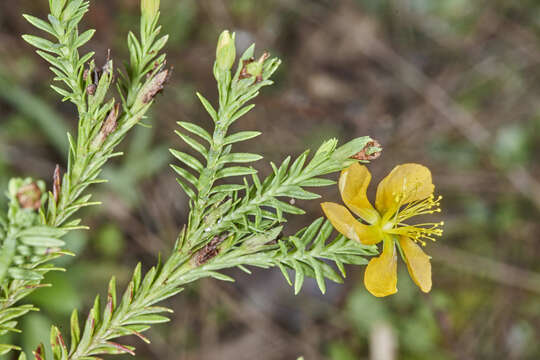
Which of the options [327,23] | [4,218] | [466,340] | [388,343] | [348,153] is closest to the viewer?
[4,218]

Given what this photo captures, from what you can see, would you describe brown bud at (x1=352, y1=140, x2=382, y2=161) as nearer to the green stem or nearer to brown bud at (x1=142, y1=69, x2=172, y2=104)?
brown bud at (x1=142, y1=69, x2=172, y2=104)

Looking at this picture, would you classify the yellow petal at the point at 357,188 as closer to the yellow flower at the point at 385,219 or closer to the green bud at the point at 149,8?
the yellow flower at the point at 385,219

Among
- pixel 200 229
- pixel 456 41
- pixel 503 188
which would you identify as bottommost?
pixel 200 229

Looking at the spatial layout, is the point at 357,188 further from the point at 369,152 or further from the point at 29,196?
the point at 29,196

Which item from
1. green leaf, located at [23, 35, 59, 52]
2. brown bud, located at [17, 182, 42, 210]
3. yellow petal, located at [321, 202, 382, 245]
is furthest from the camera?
yellow petal, located at [321, 202, 382, 245]

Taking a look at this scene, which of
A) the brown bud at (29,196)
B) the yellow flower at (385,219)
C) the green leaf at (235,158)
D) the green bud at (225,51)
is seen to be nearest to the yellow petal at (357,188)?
the yellow flower at (385,219)

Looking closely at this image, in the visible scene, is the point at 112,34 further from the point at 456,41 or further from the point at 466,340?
the point at 466,340

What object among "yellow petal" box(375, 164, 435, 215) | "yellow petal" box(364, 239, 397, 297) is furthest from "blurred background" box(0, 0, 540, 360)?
"yellow petal" box(364, 239, 397, 297)

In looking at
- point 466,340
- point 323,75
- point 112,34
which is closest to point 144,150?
point 112,34
